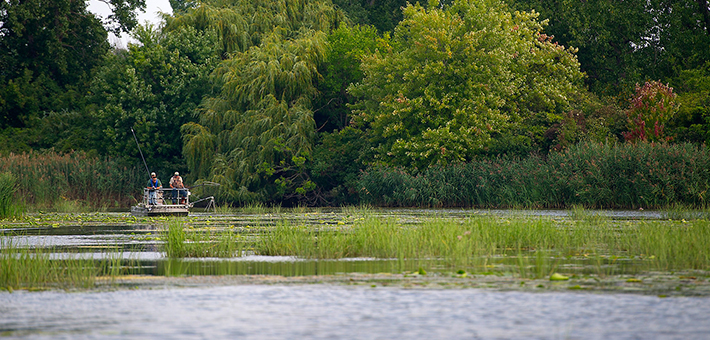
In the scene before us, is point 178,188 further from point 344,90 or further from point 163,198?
point 344,90

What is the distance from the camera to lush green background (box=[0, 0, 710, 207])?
42.9 meters

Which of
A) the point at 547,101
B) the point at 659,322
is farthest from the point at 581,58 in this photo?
the point at 659,322

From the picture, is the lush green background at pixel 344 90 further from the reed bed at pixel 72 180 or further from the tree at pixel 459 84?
the reed bed at pixel 72 180

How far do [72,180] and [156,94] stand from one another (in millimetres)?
9738

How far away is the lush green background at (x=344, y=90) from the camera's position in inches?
1690

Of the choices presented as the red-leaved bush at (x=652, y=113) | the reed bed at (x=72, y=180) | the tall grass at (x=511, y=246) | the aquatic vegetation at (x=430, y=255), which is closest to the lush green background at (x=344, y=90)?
the red-leaved bush at (x=652, y=113)

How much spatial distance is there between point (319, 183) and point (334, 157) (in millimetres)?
2486

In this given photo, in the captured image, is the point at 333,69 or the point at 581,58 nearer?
the point at 333,69

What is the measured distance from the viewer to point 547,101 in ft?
145

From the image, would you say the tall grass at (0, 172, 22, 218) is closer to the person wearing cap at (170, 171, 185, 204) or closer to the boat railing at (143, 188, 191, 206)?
the boat railing at (143, 188, 191, 206)

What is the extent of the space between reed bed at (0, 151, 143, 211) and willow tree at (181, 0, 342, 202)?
4101 mm

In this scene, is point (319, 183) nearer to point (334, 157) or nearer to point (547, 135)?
point (334, 157)

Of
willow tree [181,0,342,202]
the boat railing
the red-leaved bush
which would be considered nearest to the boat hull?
the boat railing

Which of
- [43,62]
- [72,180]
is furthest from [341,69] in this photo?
[43,62]
